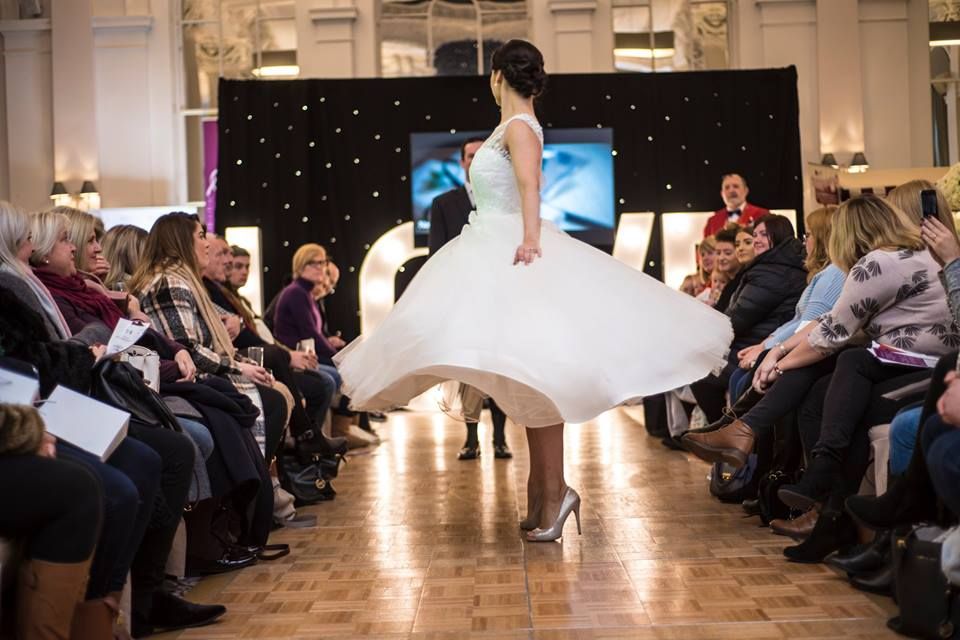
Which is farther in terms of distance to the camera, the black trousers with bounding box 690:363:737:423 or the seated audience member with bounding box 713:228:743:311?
the seated audience member with bounding box 713:228:743:311

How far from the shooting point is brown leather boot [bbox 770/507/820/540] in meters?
3.79

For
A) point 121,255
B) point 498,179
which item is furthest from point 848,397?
point 121,255

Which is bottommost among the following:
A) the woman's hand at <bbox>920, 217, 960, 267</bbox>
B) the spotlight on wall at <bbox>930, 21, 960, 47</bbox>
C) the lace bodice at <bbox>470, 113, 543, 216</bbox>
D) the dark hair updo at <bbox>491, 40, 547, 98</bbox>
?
the woman's hand at <bbox>920, 217, 960, 267</bbox>

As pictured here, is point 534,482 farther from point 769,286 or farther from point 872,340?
point 769,286

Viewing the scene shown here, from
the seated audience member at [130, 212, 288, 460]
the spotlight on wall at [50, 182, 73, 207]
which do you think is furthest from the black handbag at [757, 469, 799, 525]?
the spotlight on wall at [50, 182, 73, 207]

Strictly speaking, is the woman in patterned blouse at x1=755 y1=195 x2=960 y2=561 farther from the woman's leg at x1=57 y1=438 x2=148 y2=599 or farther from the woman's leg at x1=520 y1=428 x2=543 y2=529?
the woman's leg at x1=57 y1=438 x2=148 y2=599

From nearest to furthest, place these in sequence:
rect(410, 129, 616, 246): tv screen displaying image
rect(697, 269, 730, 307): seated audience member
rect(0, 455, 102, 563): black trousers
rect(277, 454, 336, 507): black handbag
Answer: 1. rect(0, 455, 102, 563): black trousers
2. rect(277, 454, 336, 507): black handbag
3. rect(697, 269, 730, 307): seated audience member
4. rect(410, 129, 616, 246): tv screen displaying image

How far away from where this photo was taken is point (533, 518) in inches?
163

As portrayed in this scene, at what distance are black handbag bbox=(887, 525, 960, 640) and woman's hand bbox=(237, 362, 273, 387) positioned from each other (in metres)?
2.39

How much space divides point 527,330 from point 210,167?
8519mm

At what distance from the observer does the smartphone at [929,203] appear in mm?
3033

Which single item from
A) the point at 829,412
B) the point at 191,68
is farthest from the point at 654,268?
the point at 829,412

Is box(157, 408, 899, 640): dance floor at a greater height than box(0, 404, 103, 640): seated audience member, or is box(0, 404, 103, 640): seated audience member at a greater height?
box(0, 404, 103, 640): seated audience member

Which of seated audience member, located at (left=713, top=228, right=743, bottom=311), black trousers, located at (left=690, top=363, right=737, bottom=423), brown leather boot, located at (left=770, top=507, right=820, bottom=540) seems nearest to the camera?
brown leather boot, located at (left=770, top=507, right=820, bottom=540)
